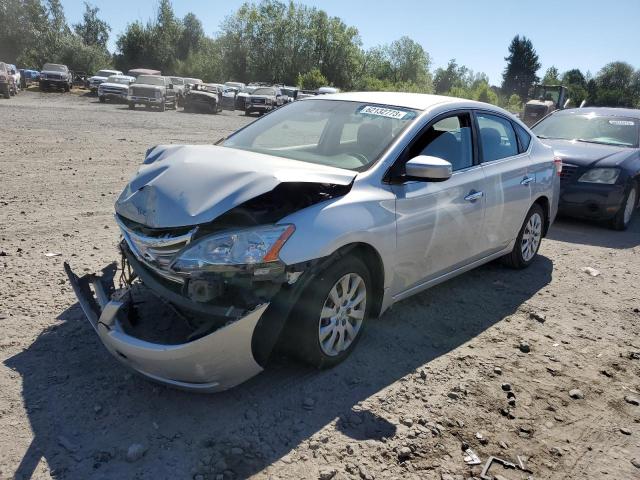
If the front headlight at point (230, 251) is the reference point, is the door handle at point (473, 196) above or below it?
above

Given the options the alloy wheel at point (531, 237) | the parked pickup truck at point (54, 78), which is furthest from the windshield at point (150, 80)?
the alloy wheel at point (531, 237)

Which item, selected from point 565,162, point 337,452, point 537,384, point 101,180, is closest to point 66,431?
point 337,452

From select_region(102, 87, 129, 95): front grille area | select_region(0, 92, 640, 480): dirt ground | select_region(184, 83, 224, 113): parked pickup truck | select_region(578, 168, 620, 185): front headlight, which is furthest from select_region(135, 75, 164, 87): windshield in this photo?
select_region(0, 92, 640, 480): dirt ground

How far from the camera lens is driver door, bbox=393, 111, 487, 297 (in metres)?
3.89

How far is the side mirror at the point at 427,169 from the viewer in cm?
368

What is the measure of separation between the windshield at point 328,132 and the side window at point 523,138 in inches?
76.6

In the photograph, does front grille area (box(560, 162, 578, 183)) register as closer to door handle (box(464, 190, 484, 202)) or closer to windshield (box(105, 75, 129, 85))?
door handle (box(464, 190, 484, 202))

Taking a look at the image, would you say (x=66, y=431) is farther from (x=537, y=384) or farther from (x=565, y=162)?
(x=565, y=162)

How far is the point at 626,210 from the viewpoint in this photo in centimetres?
829

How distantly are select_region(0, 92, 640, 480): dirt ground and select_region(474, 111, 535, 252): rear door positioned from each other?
644 mm

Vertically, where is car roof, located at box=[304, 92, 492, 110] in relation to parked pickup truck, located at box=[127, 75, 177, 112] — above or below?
below

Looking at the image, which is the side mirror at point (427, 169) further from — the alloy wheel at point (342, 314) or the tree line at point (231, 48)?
the tree line at point (231, 48)

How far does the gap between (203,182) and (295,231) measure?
0.65 m

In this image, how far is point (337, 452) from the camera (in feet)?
9.32
